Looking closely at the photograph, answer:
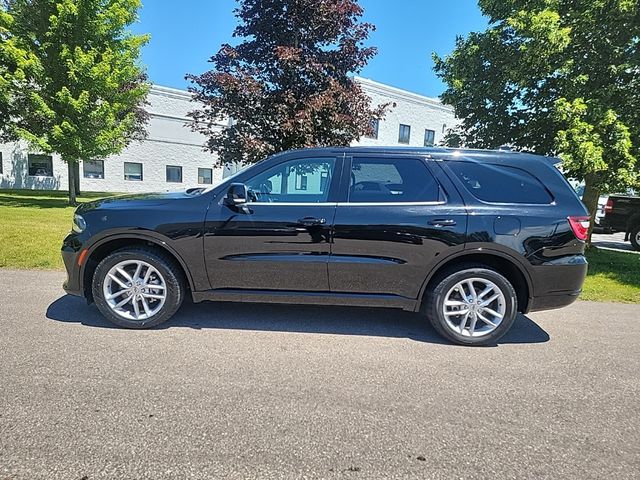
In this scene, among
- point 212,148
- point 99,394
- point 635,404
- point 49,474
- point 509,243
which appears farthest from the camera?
point 212,148

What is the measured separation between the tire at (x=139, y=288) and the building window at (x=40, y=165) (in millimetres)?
25951

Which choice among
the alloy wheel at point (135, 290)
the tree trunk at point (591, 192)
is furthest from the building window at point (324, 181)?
the tree trunk at point (591, 192)

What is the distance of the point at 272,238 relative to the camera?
3.80 meters

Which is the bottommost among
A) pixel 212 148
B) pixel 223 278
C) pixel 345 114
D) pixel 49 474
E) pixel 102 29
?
pixel 49 474

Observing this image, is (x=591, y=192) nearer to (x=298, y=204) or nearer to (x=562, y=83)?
(x=562, y=83)

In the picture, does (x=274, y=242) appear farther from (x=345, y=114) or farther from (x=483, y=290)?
(x=345, y=114)

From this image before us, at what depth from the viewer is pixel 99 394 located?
9.00ft

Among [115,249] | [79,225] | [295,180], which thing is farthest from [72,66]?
[295,180]

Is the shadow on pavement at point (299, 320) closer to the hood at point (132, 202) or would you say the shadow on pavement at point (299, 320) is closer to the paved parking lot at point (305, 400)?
the paved parking lot at point (305, 400)

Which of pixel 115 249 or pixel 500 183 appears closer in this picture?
pixel 500 183

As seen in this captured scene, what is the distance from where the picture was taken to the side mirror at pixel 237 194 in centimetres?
369

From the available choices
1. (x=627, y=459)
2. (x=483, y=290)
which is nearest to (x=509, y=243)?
(x=483, y=290)

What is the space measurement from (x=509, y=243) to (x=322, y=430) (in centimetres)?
244

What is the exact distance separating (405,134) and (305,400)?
30423 millimetres
